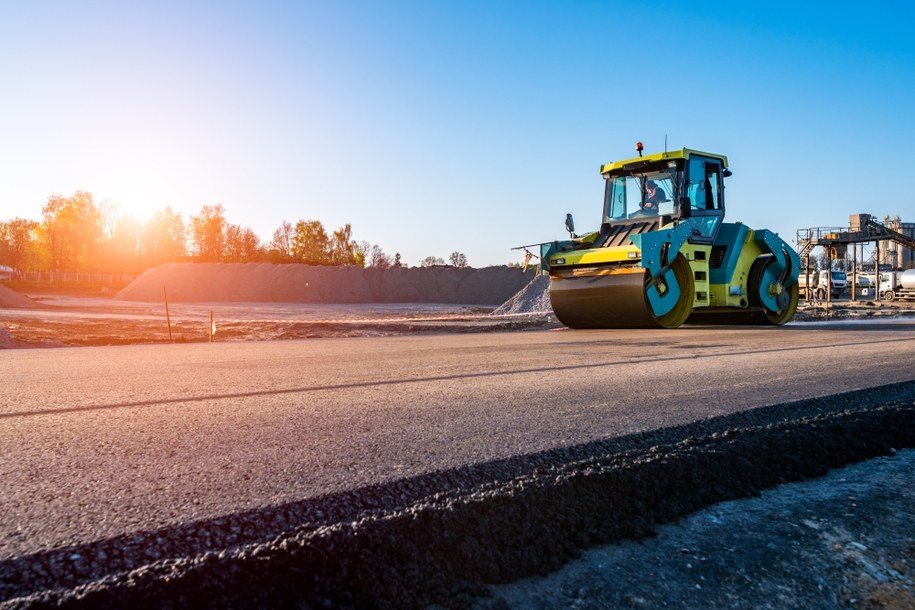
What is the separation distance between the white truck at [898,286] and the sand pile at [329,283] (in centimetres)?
2255

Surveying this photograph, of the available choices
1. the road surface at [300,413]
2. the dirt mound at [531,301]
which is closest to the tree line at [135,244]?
the dirt mound at [531,301]

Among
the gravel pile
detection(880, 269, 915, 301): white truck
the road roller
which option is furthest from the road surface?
detection(880, 269, 915, 301): white truck

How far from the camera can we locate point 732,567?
1.92 meters

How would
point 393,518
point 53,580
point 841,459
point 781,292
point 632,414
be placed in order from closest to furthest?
1. point 53,580
2. point 393,518
3. point 841,459
4. point 632,414
5. point 781,292

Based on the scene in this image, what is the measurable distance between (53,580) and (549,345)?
24.7 feet

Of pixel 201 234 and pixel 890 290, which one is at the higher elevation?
pixel 201 234

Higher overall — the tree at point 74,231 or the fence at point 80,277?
the tree at point 74,231

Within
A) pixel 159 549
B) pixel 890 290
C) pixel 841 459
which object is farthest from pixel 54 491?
pixel 890 290

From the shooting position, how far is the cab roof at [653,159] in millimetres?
13438

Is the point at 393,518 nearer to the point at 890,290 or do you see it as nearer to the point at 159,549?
the point at 159,549

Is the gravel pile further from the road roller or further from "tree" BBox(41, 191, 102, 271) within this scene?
"tree" BBox(41, 191, 102, 271)

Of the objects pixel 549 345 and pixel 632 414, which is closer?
pixel 632 414

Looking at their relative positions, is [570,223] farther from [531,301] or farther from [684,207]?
[531,301]

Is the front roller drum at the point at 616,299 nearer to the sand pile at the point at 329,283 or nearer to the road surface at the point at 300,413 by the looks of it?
the road surface at the point at 300,413
